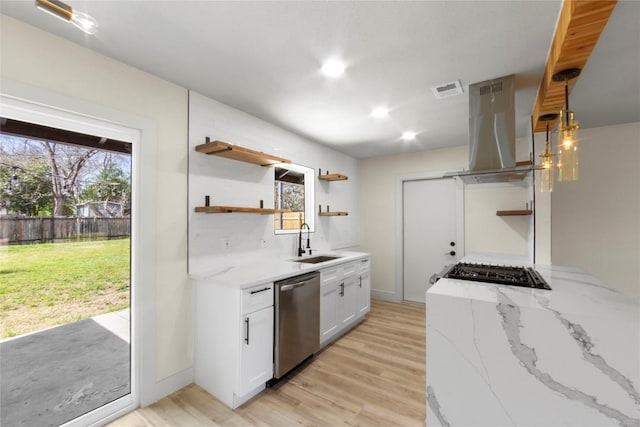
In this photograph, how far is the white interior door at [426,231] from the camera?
14.2ft

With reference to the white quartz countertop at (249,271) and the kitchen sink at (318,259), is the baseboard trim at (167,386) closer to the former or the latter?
the white quartz countertop at (249,271)

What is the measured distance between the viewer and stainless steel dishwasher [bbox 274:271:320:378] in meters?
2.32

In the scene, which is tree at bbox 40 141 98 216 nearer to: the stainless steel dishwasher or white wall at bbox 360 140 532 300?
the stainless steel dishwasher

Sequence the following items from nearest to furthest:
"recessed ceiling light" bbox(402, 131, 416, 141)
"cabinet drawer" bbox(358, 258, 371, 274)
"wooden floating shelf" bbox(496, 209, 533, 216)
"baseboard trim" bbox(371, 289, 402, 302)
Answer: "wooden floating shelf" bbox(496, 209, 533, 216) < "recessed ceiling light" bbox(402, 131, 416, 141) < "cabinet drawer" bbox(358, 258, 371, 274) < "baseboard trim" bbox(371, 289, 402, 302)

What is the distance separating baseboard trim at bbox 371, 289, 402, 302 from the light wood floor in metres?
1.64

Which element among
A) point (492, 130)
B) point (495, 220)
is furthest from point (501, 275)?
point (495, 220)

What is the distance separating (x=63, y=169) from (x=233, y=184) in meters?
1.29

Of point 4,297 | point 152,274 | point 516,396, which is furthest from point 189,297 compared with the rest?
point 516,396

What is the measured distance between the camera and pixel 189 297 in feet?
7.82

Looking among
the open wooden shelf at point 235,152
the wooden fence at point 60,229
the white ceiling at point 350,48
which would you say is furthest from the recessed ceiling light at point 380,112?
the wooden fence at point 60,229

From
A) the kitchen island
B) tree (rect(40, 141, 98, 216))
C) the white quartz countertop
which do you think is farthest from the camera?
the white quartz countertop

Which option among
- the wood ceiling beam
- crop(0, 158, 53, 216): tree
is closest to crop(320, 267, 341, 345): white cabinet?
crop(0, 158, 53, 216): tree

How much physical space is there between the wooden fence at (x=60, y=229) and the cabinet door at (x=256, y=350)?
3.81 feet

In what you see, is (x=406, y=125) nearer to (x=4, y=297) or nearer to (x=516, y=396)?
(x=516, y=396)
